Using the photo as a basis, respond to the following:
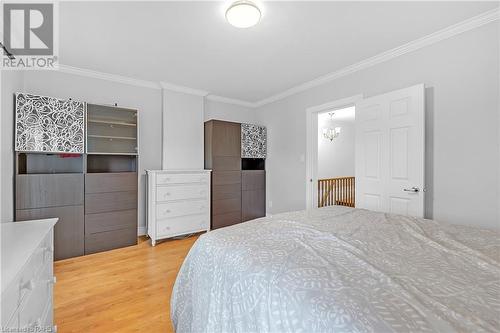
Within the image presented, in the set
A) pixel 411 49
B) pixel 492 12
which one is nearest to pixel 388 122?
pixel 411 49

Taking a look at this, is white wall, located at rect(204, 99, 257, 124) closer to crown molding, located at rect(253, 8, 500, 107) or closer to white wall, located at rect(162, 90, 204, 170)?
white wall, located at rect(162, 90, 204, 170)

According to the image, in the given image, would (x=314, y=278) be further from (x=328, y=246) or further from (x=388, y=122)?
(x=388, y=122)

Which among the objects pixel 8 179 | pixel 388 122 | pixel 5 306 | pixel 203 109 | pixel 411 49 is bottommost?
pixel 5 306

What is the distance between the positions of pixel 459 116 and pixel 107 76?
168 inches

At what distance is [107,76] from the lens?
3365 mm

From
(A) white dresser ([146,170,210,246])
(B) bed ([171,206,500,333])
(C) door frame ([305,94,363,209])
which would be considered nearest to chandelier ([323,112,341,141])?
(C) door frame ([305,94,363,209])

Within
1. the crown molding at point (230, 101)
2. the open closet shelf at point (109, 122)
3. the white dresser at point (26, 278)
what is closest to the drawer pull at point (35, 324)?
the white dresser at point (26, 278)

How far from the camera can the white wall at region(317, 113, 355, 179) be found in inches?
270

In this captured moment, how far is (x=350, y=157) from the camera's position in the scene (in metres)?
7.43

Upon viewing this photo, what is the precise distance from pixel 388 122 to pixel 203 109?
2909mm

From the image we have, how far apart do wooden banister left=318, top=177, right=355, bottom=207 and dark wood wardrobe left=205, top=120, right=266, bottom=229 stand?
4.11 feet

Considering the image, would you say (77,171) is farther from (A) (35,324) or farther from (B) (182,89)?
(A) (35,324)

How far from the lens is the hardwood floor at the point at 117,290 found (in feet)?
5.55

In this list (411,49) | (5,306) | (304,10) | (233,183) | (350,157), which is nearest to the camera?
(5,306)
